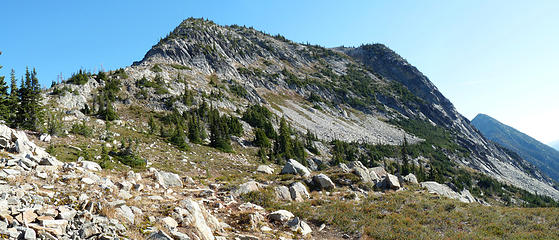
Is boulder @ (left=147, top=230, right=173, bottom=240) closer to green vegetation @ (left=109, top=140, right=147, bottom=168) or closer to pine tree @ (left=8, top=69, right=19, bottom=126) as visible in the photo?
green vegetation @ (left=109, top=140, right=147, bottom=168)

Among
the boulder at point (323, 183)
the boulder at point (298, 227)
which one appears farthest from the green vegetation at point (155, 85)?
the boulder at point (298, 227)

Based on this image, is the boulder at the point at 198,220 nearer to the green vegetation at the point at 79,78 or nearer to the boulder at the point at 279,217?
the boulder at the point at 279,217

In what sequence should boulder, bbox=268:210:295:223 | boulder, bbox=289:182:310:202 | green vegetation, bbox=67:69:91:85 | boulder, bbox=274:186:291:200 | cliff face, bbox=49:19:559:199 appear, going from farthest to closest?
1. cliff face, bbox=49:19:559:199
2. green vegetation, bbox=67:69:91:85
3. boulder, bbox=289:182:310:202
4. boulder, bbox=274:186:291:200
5. boulder, bbox=268:210:295:223

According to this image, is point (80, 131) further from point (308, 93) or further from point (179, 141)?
point (308, 93)

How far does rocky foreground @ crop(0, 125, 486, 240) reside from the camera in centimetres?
711

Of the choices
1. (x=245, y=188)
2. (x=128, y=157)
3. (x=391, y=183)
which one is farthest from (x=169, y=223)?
(x=391, y=183)

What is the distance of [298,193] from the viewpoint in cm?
2203

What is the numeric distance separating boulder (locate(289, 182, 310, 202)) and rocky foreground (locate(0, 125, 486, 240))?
4.81 m

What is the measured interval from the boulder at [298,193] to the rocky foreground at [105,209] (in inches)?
189

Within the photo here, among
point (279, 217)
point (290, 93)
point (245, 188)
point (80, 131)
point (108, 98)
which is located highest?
point (290, 93)

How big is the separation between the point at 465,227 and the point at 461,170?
13295 cm

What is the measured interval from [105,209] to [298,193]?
15961mm

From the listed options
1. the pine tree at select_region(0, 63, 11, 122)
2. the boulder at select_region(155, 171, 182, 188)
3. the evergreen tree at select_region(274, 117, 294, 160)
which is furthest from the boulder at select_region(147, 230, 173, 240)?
the evergreen tree at select_region(274, 117, 294, 160)

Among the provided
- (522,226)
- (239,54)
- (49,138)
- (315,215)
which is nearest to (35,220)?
(315,215)
